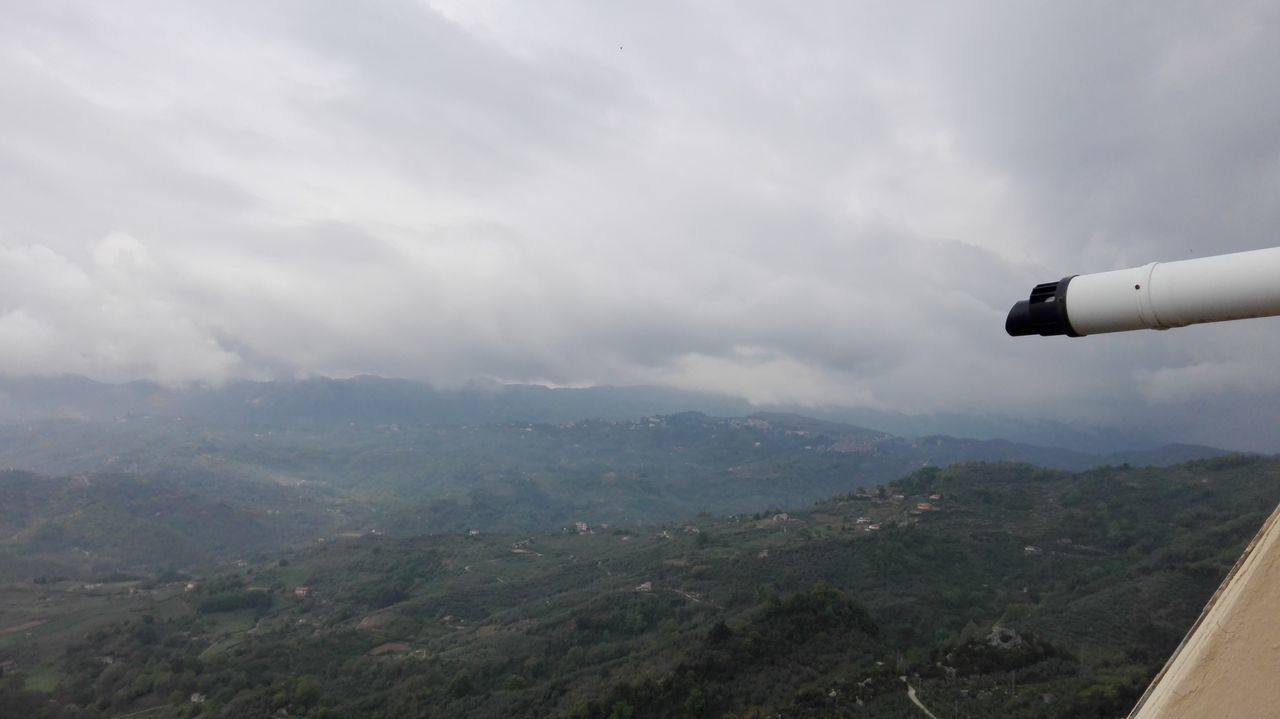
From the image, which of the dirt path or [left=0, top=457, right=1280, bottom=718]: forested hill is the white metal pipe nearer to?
the dirt path

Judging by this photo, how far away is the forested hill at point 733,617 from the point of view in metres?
41.4

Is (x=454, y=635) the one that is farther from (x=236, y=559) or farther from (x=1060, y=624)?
(x=236, y=559)

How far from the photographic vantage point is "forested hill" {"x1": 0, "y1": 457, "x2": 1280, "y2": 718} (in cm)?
4138

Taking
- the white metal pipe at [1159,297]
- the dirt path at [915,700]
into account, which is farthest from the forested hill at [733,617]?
the white metal pipe at [1159,297]

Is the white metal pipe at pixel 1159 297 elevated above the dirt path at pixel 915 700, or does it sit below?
above

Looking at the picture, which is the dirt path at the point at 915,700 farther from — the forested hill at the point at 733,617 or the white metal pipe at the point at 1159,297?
the white metal pipe at the point at 1159,297

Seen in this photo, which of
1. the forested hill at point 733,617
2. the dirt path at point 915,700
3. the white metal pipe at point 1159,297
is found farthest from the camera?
the forested hill at point 733,617

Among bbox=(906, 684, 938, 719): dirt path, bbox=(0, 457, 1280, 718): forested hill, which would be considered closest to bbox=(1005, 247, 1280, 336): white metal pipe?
bbox=(906, 684, 938, 719): dirt path

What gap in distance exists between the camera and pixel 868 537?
90.3 m

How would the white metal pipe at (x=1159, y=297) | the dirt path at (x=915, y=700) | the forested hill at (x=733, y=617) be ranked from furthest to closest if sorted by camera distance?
1. the forested hill at (x=733, y=617)
2. the dirt path at (x=915, y=700)
3. the white metal pipe at (x=1159, y=297)

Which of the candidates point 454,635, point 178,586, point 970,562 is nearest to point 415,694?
point 454,635

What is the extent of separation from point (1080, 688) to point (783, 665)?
740 inches

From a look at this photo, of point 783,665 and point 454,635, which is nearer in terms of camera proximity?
point 783,665

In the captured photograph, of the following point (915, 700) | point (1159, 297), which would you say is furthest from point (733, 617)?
point (1159, 297)
